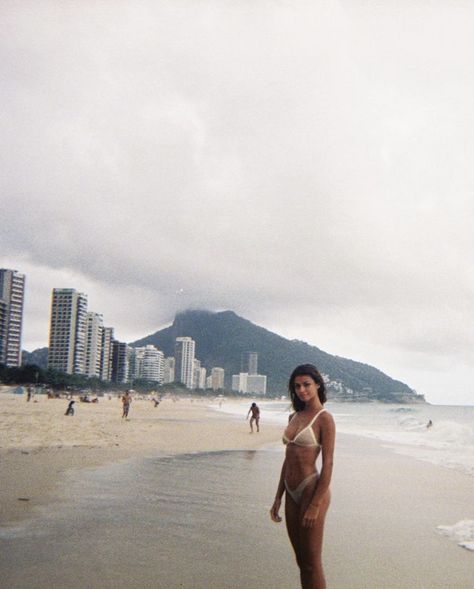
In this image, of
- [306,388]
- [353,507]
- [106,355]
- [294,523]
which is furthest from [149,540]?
[106,355]

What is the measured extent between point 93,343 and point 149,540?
156m

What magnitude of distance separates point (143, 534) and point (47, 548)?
42.3 inches

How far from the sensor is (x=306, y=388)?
362 centimetres

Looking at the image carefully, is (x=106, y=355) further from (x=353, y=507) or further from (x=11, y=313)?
(x=353, y=507)

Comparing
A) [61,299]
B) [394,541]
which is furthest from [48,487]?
[61,299]

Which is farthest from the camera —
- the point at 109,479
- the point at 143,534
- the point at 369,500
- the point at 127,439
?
the point at 127,439

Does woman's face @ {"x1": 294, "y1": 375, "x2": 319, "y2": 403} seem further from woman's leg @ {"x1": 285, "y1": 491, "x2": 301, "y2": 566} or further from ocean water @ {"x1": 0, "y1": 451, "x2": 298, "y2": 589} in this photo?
ocean water @ {"x1": 0, "y1": 451, "x2": 298, "y2": 589}

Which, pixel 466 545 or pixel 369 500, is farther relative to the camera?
pixel 369 500

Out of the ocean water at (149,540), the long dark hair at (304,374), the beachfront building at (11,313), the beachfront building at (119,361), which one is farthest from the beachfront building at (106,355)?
the long dark hair at (304,374)

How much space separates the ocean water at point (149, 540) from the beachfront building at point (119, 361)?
16864 cm

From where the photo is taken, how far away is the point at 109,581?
12.9 feet

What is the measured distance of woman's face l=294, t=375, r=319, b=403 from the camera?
11.8 feet

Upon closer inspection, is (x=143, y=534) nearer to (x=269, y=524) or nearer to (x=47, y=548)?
(x=47, y=548)

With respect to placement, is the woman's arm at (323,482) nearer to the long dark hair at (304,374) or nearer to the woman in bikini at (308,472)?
the woman in bikini at (308,472)
